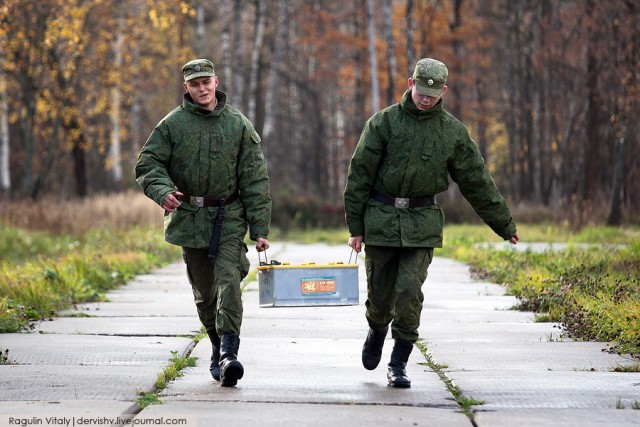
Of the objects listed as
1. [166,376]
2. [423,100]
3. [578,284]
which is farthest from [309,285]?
[578,284]

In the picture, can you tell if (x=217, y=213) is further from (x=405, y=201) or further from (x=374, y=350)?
(x=374, y=350)

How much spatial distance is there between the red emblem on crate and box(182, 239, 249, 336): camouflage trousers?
0.40 meters

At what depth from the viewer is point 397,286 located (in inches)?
271

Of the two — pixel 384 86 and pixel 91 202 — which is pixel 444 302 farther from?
pixel 384 86

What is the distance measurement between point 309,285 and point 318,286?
6cm

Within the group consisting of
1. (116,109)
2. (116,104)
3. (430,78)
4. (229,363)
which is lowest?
(116,109)

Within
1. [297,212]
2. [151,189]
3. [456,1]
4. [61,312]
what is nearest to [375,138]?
[151,189]

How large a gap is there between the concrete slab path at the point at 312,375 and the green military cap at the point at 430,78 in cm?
181

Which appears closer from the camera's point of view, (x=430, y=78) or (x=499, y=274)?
(x=430, y=78)

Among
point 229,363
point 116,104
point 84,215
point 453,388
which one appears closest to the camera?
point 229,363

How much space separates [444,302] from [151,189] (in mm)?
5386

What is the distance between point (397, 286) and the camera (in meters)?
6.88

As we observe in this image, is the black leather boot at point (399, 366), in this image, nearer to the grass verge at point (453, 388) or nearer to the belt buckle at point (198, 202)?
the grass verge at point (453, 388)

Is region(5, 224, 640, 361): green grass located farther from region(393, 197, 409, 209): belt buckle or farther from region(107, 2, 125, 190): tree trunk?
region(107, 2, 125, 190): tree trunk
